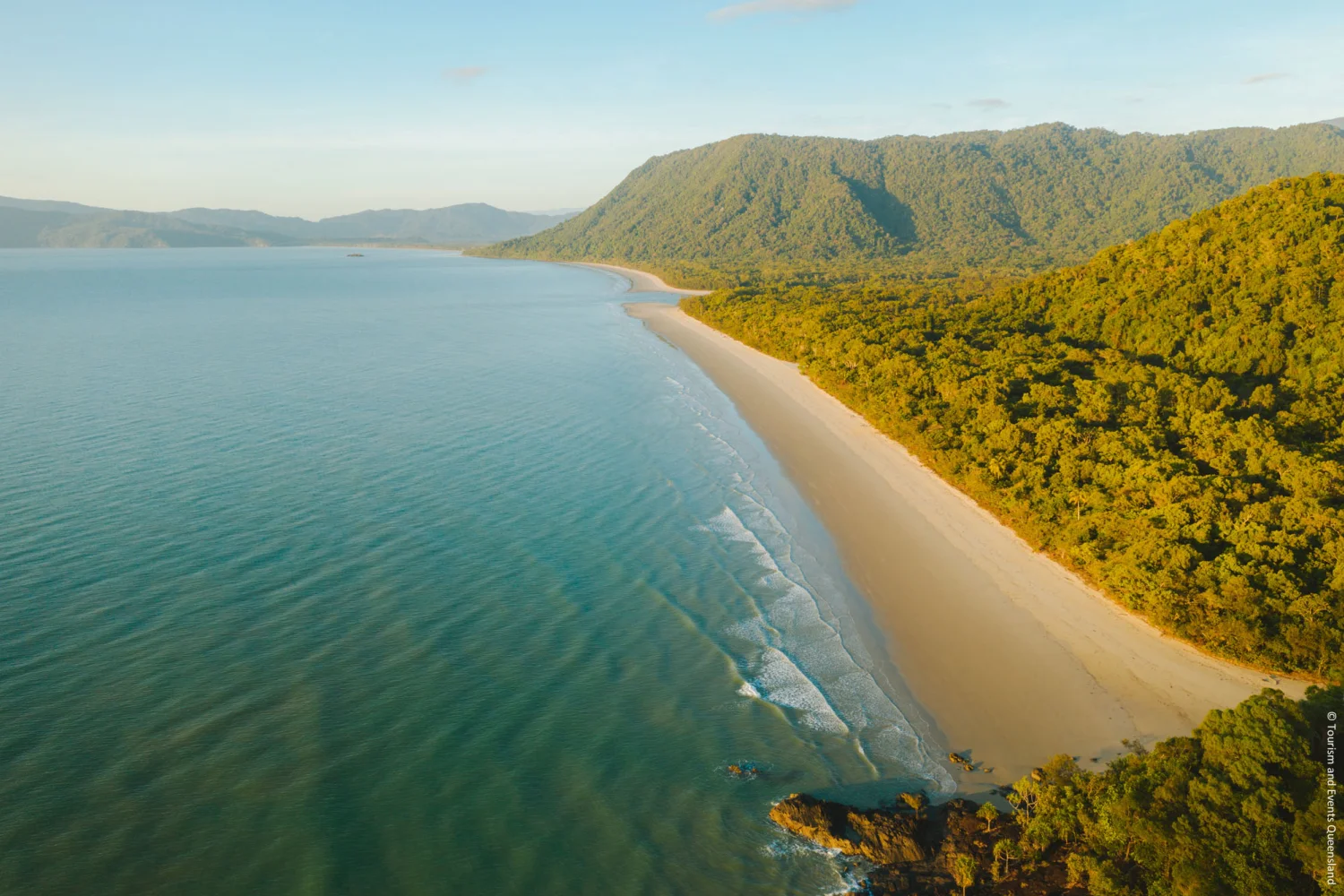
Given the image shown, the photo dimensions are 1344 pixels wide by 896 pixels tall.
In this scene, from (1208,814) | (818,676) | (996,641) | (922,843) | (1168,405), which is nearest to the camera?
(1208,814)

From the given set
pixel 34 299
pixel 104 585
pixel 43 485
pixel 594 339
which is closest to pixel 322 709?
pixel 104 585

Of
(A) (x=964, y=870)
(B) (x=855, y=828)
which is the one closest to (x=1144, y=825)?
(A) (x=964, y=870)

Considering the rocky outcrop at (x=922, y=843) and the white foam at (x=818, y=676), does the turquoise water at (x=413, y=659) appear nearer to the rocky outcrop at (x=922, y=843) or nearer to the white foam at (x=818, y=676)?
the white foam at (x=818, y=676)

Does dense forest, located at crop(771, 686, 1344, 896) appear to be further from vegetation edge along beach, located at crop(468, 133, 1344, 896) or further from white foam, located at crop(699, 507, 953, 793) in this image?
white foam, located at crop(699, 507, 953, 793)

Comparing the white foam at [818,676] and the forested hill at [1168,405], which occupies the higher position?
the forested hill at [1168,405]

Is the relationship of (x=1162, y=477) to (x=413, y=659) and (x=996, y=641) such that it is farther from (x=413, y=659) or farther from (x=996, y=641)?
(x=413, y=659)

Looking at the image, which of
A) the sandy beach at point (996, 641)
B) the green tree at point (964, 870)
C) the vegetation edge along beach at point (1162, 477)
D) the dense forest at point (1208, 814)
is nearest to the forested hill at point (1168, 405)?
the vegetation edge along beach at point (1162, 477)
